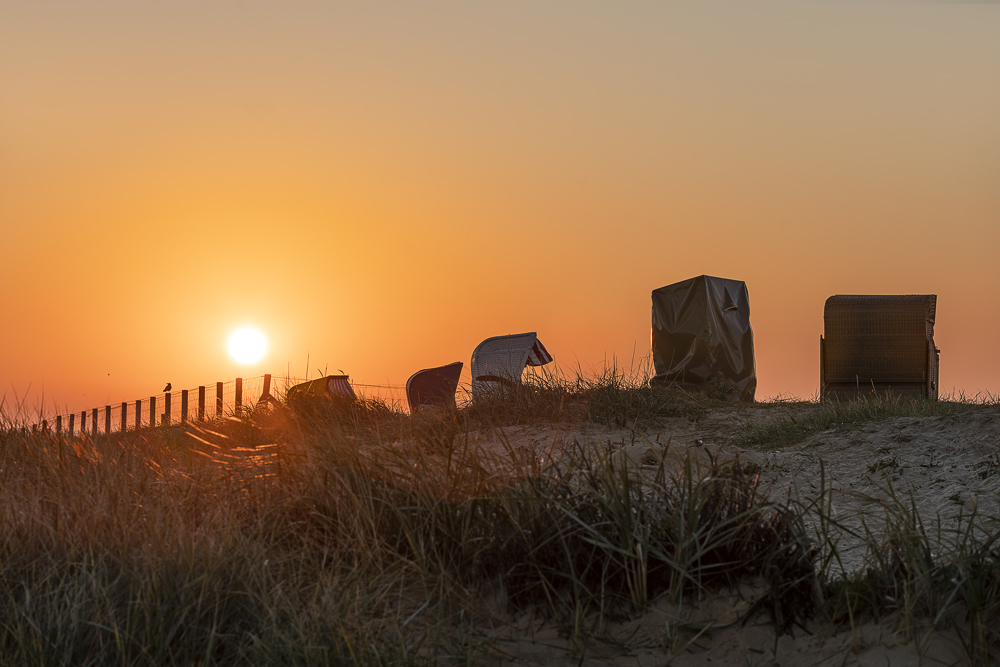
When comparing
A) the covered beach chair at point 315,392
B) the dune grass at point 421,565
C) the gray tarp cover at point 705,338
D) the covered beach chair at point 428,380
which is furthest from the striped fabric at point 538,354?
the dune grass at point 421,565

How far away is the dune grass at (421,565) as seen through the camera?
2238 mm

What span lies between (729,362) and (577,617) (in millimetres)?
8800

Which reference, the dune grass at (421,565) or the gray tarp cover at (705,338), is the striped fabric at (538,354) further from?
the dune grass at (421,565)

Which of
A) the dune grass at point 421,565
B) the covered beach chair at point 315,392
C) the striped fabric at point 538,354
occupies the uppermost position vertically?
the striped fabric at point 538,354

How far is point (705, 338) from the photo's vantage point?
34.5ft

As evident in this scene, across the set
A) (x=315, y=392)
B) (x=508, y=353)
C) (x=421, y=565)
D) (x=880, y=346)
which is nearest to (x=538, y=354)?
(x=508, y=353)

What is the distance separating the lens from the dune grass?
224 cm

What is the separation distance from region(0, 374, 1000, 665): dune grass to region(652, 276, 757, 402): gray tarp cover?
7.68 meters

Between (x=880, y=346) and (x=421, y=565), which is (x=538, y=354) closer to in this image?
(x=880, y=346)

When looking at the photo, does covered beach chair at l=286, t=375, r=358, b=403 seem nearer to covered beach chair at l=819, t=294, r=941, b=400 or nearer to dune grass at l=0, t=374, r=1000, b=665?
dune grass at l=0, t=374, r=1000, b=665

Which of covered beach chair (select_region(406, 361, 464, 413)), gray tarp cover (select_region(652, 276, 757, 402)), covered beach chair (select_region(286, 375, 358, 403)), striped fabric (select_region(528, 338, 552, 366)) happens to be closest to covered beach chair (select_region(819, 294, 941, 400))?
gray tarp cover (select_region(652, 276, 757, 402))

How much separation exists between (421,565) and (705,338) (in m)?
8.50

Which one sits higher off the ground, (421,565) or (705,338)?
(705,338)

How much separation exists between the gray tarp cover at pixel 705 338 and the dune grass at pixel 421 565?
7.68 metres
